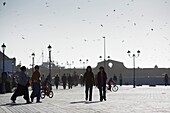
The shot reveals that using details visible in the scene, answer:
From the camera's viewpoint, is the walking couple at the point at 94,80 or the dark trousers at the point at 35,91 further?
the walking couple at the point at 94,80

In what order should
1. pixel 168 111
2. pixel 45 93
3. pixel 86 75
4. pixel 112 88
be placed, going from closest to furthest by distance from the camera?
1. pixel 168 111
2. pixel 86 75
3. pixel 45 93
4. pixel 112 88

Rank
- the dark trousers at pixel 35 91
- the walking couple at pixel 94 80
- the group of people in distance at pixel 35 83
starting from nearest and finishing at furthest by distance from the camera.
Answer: the group of people in distance at pixel 35 83, the dark trousers at pixel 35 91, the walking couple at pixel 94 80

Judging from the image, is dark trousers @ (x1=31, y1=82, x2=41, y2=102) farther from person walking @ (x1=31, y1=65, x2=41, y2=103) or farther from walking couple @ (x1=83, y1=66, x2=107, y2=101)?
walking couple @ (x1=83, y1=66, x2=107, y2=101)

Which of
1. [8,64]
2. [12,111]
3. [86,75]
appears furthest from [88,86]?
[8,64]

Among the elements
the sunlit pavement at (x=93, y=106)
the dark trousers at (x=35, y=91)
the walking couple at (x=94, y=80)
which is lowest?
the sunlit pavement at (x=93, y=106)

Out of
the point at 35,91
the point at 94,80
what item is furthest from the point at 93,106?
the point at 94,80

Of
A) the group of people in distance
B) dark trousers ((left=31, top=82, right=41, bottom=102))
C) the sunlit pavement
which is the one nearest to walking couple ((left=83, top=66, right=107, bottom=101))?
the group of people in distance

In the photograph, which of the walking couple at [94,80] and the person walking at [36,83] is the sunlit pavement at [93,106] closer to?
the person walking at [36,83]

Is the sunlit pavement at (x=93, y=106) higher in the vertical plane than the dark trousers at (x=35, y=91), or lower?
lower

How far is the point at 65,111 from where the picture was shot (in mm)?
16969

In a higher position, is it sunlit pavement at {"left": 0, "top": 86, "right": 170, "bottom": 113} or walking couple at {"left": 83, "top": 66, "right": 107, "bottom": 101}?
walking couple at {"left": 83, "top": 66, "right": 107, "bottom": 101}

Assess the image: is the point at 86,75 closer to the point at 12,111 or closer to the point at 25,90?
the point at 25,90

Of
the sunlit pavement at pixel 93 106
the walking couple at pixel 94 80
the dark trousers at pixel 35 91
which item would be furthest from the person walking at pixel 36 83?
the walking couple at pixel 94 80

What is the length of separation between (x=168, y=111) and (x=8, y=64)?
217ft
